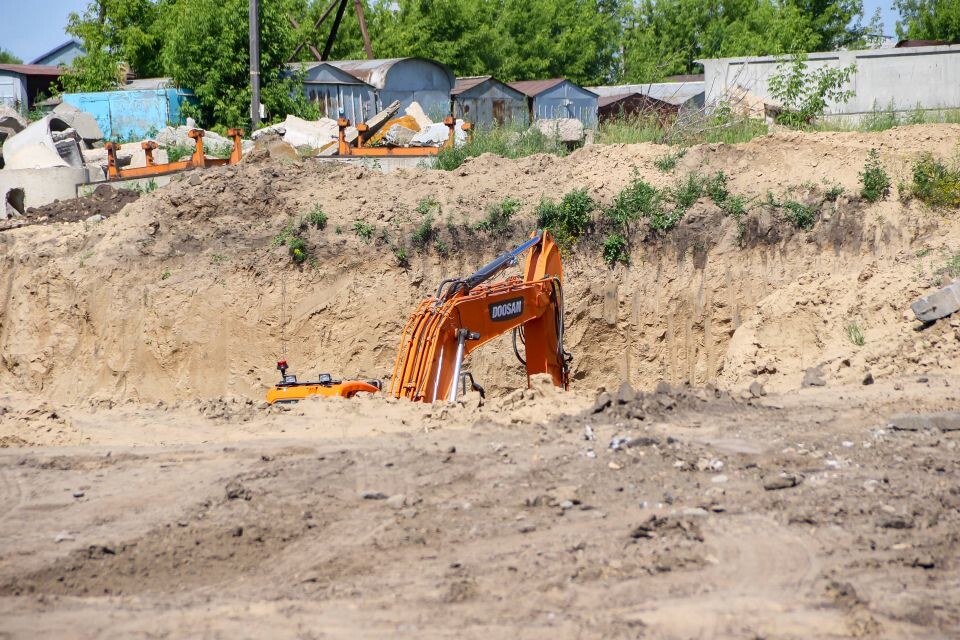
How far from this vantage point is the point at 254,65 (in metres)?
22.9

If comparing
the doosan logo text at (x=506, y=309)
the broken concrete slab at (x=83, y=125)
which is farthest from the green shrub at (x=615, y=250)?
the broken concrete slab at (x=83, y=125)

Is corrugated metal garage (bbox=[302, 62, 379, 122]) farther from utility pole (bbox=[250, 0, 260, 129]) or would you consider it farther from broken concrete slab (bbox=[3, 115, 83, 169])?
broken concrete slab (bbox=[3, 115, 83, 169])

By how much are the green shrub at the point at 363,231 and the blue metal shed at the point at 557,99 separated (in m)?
15.9

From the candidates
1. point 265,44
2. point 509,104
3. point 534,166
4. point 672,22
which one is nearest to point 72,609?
point 534,166

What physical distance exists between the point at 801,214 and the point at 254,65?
1362 cm

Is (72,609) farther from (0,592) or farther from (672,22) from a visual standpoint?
(672,22)

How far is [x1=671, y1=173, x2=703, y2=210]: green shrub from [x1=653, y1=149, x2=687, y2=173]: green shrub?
43 cm

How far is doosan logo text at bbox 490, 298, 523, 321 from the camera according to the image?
9.47 meters

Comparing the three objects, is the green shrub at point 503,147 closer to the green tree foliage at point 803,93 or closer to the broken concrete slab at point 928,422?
the green tree foliage at point 803,93

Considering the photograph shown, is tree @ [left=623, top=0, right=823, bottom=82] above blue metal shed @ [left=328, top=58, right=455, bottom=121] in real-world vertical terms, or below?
above

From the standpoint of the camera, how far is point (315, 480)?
6.95 m

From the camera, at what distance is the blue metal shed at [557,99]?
97.6 ft

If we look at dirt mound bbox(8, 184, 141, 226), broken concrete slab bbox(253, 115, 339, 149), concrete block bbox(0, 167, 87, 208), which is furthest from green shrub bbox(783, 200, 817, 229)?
concrete block bbox(0, 167, 87, 208)

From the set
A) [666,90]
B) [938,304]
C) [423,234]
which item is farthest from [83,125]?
[666,90]
